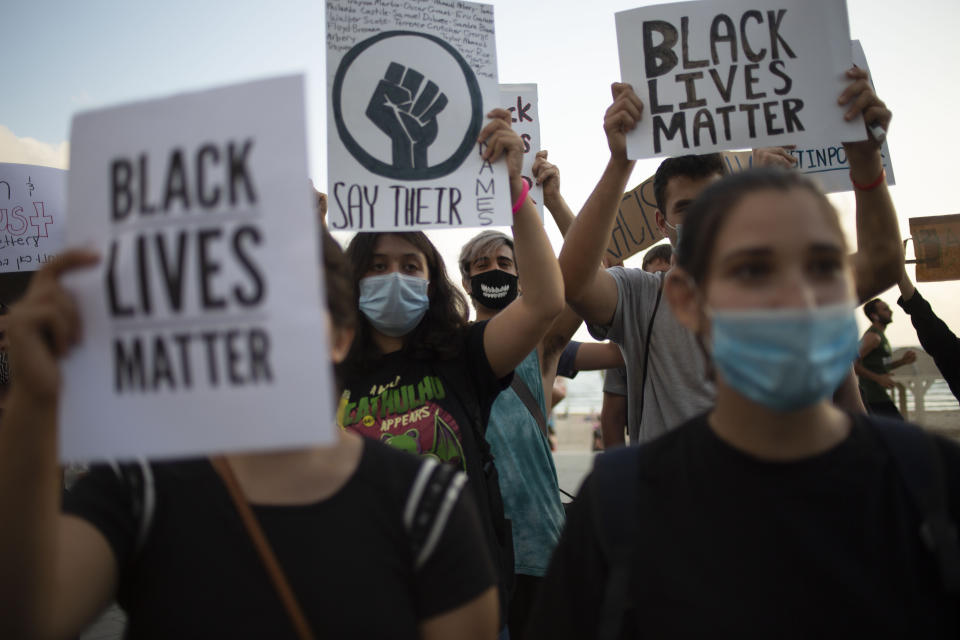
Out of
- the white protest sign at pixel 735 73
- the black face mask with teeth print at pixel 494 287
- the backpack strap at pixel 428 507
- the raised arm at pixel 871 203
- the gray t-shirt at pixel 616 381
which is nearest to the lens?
the backpack strap at pixel 428 507

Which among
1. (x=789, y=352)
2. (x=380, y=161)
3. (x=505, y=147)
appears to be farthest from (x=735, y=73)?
(x=789, y=352)

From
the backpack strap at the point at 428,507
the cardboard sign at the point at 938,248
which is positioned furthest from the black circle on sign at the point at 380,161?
the cardboard sign at the point at 938,248

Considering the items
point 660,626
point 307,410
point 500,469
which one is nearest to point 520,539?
point 500,469

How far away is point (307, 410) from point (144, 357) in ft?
1.09

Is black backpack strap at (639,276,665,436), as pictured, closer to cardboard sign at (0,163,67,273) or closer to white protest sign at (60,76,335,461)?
white protest sign at (60,76,335,461)

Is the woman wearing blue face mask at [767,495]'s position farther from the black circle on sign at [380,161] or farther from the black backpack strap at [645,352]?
the black circle on sign at [380,161]

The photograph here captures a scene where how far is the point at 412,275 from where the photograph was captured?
2783mm

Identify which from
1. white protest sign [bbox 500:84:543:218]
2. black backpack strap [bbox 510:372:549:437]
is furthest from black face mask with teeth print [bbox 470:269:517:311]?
white protest sign [bbox 500:84:543:218]

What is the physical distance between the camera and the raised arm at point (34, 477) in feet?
3.68

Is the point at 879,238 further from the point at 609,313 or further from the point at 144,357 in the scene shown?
the point at 144,357

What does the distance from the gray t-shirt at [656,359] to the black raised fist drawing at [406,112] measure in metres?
0.95

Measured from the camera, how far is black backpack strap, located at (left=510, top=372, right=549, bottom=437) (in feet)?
10.6

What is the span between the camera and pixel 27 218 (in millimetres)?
4547

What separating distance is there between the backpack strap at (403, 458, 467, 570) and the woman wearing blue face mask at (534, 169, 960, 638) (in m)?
0.26
